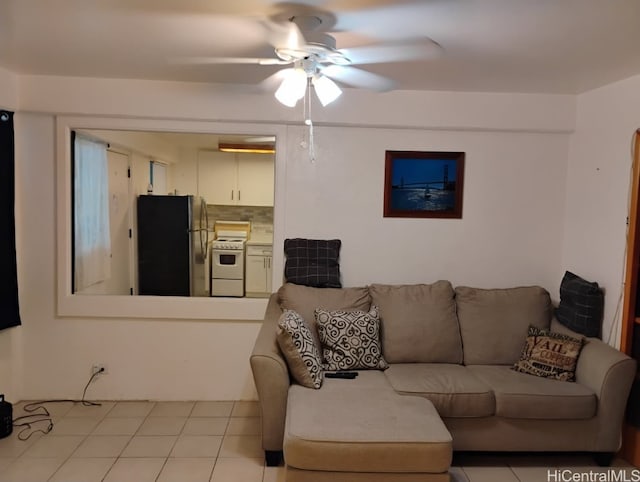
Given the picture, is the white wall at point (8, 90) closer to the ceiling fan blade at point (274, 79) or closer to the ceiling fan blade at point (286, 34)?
the ceiling fan blade at point (274, 79)

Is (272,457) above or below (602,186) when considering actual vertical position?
below

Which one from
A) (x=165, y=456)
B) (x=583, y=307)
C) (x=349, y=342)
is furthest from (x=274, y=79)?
(x=583, y=307)

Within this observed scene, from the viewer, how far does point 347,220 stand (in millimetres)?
3566

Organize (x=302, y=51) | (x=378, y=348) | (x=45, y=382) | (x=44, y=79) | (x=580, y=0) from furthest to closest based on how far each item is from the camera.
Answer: (x=45, y=382)
(x=44, y=79)
(x=378, y=348)
(x=302, y=51)
(x=580, y=0)

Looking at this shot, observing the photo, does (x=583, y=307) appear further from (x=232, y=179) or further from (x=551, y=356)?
(x=232, y=179)

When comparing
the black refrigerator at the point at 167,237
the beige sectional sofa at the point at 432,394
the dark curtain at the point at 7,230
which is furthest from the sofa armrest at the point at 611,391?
the dark curtain at the point at 7,230

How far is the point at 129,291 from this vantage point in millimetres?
3775

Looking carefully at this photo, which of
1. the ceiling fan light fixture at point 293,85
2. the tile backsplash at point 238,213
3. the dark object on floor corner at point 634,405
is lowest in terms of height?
the dark object on floor corner at point 634,405

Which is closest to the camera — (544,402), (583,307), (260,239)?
(544,402)

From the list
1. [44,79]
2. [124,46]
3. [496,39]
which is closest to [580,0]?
[496,39]

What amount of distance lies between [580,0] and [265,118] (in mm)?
2125

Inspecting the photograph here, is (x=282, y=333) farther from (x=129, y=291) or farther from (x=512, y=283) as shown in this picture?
(x=512, y=283)

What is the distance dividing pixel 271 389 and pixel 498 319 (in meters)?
1.65

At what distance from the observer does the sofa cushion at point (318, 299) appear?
10.4 ft
